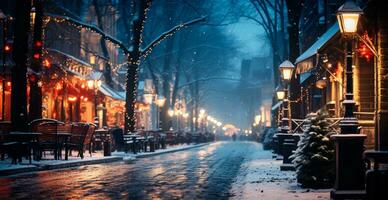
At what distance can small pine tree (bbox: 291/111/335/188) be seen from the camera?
14.0 metres

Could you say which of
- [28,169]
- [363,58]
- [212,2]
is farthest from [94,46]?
[28,169]

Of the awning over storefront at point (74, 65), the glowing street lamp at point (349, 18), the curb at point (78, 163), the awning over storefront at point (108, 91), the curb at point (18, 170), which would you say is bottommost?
the curb at point (78, 163)

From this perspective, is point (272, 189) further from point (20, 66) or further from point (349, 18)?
point (20, 66)

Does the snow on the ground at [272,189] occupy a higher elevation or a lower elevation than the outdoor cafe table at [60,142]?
lower

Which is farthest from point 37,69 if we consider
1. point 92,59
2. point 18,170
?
point 92,59

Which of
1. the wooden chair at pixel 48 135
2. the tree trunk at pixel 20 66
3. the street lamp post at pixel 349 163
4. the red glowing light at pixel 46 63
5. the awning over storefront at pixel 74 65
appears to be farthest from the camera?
the awning over storefront at pixel 74 65

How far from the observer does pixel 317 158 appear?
13.9 meters

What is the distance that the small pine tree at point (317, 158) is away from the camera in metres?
14.0

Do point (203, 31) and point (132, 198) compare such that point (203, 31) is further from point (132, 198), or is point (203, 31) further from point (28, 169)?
point (132, 198)

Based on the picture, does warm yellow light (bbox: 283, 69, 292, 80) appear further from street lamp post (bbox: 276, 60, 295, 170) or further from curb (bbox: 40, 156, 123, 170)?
curb (bbox: 40, 156, 123, 170)

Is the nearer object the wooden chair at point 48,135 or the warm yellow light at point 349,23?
the warm yellow light at point 349,23

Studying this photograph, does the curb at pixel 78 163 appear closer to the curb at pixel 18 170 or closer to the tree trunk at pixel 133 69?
the curb at pixel 18 170

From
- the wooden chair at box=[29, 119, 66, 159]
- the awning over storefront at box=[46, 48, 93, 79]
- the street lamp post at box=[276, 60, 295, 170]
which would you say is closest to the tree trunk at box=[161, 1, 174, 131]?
the awning over storefront at box=[46, 48, 93, 79]

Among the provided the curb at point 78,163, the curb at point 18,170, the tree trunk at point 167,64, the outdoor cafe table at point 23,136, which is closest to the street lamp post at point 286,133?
the curb at point 78,163
